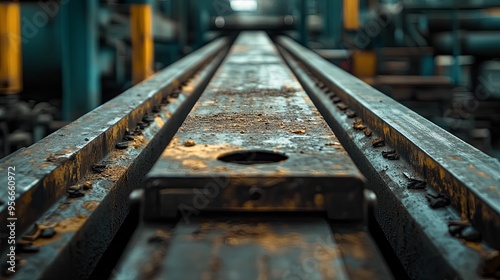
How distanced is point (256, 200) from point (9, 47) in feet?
10.4

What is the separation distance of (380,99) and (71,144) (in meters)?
1.10

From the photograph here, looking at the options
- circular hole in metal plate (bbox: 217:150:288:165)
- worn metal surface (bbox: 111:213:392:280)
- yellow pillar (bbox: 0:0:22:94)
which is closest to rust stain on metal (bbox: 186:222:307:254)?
worn metal surface (bbox: 111:213:392:280)

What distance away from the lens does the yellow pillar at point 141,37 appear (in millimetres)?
5363

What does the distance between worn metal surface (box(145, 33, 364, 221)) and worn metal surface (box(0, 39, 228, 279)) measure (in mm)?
171

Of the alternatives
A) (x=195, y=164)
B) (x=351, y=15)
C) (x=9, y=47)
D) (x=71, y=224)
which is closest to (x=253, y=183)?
(x=195, y=164)

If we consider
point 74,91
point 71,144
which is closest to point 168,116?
point 71,144

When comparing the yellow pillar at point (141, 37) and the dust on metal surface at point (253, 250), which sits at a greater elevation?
the yellow pillar at point (141, 37)

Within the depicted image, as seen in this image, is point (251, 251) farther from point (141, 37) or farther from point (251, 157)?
point (141, 37)

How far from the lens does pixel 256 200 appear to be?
2.99 ft

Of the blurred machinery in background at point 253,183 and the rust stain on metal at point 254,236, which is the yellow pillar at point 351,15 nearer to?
the blurred machinery in background at point 253,183

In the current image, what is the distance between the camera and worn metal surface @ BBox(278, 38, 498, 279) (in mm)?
907

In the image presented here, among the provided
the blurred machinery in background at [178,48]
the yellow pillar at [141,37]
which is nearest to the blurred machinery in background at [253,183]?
the blurred machinery in background at [178,48]

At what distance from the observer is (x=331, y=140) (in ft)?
4.03

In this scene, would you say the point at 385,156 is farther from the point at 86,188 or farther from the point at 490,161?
the point at 86,188
